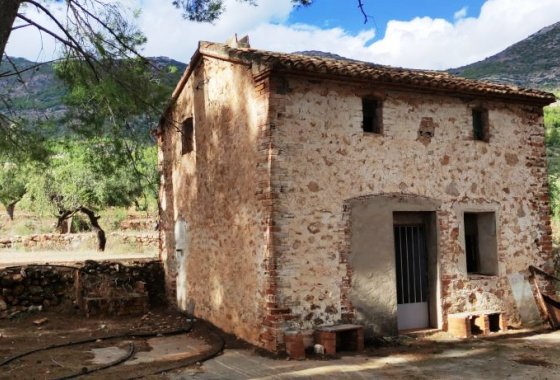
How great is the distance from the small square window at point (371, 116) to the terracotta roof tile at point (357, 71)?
506 millimetres

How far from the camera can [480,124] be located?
11031 mm

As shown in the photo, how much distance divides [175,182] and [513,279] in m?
7.94

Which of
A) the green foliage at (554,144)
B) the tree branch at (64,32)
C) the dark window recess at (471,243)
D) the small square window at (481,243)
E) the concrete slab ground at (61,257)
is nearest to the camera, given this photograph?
the tree branch at (64,32)

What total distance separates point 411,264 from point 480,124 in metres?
3.26

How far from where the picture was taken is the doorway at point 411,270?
33.2 feet

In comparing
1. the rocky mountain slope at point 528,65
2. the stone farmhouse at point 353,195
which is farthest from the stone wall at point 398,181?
the rocky mountain slope at point 528,65

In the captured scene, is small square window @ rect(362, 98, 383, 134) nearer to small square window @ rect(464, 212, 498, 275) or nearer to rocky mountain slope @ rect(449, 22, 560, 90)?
small square window @ rect(464, 212, 498, 275)

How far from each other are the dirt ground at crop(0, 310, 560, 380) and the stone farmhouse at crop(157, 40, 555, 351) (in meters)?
0.56

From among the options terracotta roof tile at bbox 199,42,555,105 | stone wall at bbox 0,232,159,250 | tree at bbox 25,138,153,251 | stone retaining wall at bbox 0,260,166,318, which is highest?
terracotta roof tile at bbox 199,42,555,105

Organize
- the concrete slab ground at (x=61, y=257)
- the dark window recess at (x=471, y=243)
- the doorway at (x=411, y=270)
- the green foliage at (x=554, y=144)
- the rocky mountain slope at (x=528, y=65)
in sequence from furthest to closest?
the rocky mountain slope at (x=528, y=65) < the green foliage at (x=554, y=144) < the concrete slab ground at (x=61, y=257) < the dark window recess at (x=471, y=243) < the doorway at (x=411, y=270)

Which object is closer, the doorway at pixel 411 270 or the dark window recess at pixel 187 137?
the doorway at pixel 411 270

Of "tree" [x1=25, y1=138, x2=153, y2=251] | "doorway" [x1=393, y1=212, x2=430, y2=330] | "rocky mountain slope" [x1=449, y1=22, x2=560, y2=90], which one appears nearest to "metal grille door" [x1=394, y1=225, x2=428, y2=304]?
"doorway" [x1=393, y1=212, x2=430, y2=330]

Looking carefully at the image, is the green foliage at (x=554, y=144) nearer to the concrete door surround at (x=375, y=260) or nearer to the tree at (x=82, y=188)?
the concrete door surround at (x=375, y=260)

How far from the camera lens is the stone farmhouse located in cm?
882
